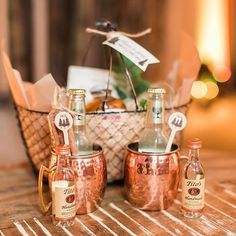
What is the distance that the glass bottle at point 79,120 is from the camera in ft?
3.19

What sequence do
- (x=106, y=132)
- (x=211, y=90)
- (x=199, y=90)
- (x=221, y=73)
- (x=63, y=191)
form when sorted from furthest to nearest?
(x=221, y=73) → (x=211, y=90) → (x=199, y=90) → (x=106, y=132) → (x=63, y=191)

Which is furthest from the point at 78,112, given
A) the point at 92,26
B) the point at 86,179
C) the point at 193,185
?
the point at 92,26

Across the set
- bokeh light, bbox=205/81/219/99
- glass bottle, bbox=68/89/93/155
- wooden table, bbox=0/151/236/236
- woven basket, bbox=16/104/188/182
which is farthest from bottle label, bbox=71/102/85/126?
bokeh light, bbox=205/81/219/99

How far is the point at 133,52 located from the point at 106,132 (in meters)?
0.21

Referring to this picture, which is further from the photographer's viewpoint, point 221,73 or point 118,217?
point 221,73

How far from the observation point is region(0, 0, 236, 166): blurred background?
373 centimetres

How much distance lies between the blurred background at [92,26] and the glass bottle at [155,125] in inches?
107

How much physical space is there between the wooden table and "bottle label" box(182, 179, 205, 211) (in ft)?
0.10

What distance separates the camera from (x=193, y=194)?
3.15 ft

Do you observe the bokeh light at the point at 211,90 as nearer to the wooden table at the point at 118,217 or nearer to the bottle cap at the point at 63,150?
the wooden table at the point at 118,217

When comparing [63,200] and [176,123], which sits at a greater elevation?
[176,123]

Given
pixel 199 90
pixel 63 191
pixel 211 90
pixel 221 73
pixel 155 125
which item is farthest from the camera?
pixel 221 73

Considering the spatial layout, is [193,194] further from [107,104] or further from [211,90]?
[211,90]

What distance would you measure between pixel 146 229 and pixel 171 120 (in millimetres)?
244
